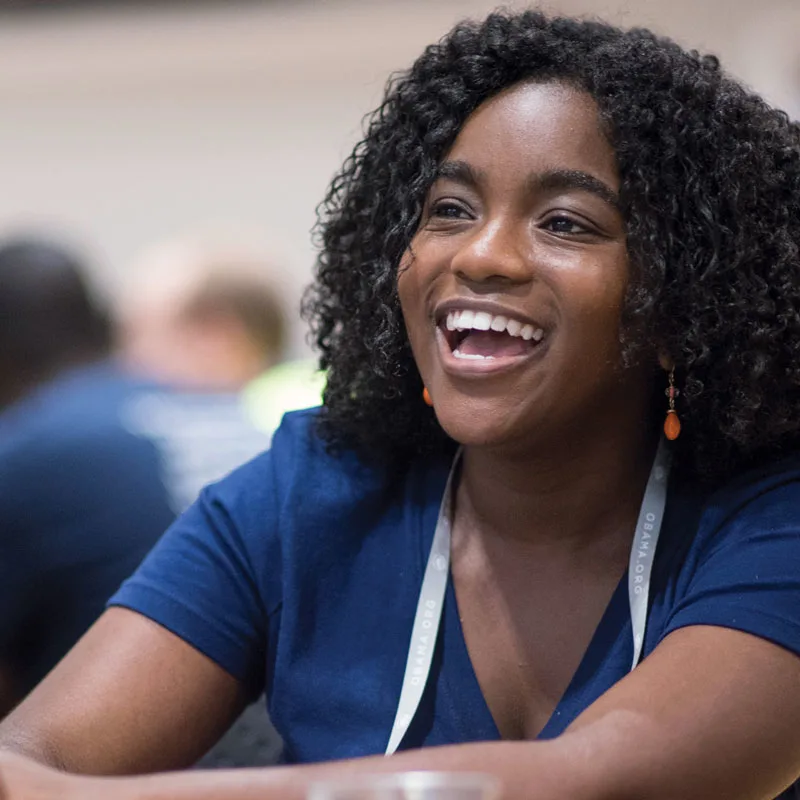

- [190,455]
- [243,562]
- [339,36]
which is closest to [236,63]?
[339,36]

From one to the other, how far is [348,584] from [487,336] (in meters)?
0.38

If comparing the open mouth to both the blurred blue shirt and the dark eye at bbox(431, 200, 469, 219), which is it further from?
the blurred blue shirt

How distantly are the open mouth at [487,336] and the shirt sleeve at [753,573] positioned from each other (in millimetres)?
311

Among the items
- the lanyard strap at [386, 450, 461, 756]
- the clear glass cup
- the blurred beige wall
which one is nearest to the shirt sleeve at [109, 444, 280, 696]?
the lanyard strap at [386, 450, 461, 756]

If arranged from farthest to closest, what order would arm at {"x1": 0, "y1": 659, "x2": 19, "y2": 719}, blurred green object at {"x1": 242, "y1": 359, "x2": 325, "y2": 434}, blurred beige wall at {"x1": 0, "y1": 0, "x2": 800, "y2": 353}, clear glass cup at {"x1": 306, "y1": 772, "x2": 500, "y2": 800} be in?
blurred beige wall at {"x1": 0, "y1": 0, "x2": 800, "y2": 353} < blurred green object at {"x1": 242, "y1": 359, "x2": 325, "y2": 434} < arm at {"x1": 0, "y1": 659, "x2": 19, "y2": 719} < clear glass cup at {"x1": 306, "y1": 772, "x2": 500, "y2": 800}

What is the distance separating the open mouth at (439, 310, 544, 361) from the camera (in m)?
1.57

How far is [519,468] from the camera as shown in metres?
1.70

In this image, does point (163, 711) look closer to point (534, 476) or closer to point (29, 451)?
point (534, 476)

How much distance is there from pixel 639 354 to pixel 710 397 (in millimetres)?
122

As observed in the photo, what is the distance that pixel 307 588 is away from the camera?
1.72 m

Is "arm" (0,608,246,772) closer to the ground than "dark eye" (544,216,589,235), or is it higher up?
closer to the ground

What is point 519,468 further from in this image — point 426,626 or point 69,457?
point 69,457

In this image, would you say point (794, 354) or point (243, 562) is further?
point (243, 562)

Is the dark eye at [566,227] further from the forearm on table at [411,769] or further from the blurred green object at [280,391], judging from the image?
the blurred green object at [280,391]
